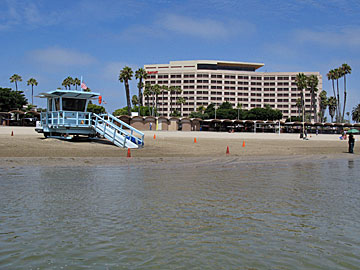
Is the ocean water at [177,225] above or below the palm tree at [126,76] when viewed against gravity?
below

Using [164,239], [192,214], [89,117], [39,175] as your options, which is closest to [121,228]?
[164,239]

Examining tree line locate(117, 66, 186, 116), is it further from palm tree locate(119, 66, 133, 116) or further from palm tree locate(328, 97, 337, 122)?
palm tree locate(328, 97, 337, 122)

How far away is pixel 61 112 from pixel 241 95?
466ft

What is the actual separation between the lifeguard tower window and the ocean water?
53.4ft

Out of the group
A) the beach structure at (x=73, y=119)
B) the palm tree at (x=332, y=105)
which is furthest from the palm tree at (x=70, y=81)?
the palm tree at (x=332, y=105)

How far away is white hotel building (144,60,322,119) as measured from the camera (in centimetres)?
16075


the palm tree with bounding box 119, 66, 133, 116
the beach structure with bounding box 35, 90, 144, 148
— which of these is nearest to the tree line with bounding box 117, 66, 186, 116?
the palm tree with bounding box 119, 66, 133, 116

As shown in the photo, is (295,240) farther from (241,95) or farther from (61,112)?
(241,95)

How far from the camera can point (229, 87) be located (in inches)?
6373

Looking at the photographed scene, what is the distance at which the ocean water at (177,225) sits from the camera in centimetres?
462

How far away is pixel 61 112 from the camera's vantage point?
26547 millimetres

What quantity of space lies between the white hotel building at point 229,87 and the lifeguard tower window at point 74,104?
134 m

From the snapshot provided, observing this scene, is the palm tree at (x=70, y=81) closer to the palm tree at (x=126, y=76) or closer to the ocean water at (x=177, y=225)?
the palm tree at (x=126, y=76)

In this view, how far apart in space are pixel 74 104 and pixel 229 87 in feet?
457
